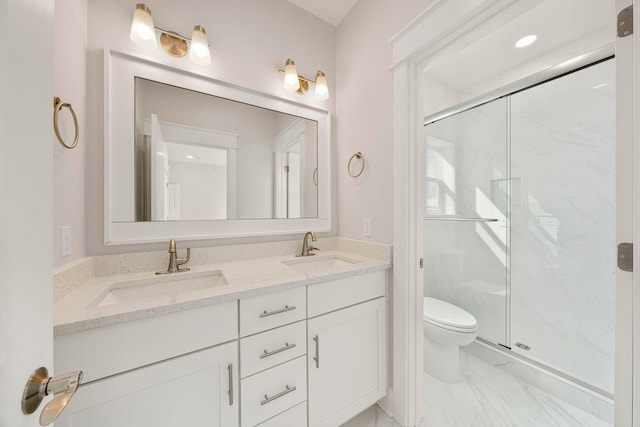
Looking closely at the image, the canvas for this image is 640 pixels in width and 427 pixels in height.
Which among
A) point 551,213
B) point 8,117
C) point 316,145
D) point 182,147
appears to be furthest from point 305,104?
point 551,213

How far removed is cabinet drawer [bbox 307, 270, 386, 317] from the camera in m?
1.14

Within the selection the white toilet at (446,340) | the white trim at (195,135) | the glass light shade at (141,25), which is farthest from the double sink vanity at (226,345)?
the glass light shade at (141,25)

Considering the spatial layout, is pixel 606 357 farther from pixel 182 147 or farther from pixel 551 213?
pixel 182 147

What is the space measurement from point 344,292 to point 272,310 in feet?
1.30

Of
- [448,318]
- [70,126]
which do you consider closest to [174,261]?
[70,126]

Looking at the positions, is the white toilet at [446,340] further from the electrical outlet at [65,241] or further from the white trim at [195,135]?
the electrical outlet at [65,241]

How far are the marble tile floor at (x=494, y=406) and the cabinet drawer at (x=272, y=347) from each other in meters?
0.96

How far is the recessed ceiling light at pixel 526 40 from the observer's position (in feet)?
5.50

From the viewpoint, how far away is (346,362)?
1.23m

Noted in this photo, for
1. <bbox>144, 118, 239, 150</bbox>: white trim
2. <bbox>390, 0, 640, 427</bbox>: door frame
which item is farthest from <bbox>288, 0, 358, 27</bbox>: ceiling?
<bbox>144, 118, 239, 150</bbox>: white trim

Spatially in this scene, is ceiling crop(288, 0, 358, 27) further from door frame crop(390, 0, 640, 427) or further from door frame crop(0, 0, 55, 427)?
door frame crop(0, 0, 55, 427)

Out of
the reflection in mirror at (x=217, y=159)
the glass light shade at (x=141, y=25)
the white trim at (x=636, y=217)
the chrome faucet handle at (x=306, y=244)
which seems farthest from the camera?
the chrome faucet handle at (x=306, y=244)

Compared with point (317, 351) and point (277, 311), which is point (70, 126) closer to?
point (277, 311)

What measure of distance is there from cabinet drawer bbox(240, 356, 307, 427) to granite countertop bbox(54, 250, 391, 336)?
1.17ft
